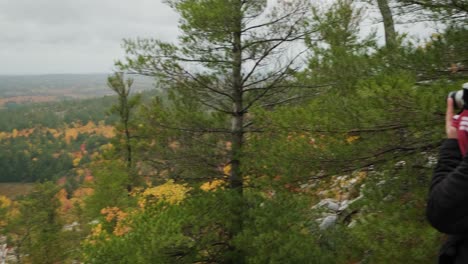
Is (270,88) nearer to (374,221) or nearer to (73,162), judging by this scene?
(374,221)

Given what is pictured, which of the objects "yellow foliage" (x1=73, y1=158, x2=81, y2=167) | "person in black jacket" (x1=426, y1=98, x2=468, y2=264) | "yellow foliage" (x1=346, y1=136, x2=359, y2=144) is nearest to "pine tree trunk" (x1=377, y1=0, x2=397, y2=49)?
"yellow foliage" (x1=346, y1=136, x2=359, y2=144)

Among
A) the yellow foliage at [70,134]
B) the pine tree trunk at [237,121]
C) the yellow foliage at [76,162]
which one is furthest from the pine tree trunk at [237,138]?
the yellow foliage at [70,134]

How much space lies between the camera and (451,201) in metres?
1.32

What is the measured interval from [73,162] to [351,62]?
224 ft

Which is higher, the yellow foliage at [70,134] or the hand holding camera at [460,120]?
the hand holding camera at [460,120]

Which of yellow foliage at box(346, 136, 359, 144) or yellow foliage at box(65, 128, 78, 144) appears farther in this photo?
yellow foliage at box(65, 128, 78, 144)

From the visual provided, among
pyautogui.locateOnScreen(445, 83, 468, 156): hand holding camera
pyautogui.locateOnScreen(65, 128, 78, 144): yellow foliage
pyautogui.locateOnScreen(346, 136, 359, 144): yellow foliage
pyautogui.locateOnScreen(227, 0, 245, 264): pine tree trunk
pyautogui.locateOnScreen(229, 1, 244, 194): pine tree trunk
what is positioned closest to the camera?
pyautogui.locateOnScreen(445, 83, 468, 156): hand holding camera

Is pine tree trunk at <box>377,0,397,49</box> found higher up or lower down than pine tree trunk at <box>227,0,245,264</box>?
higher up

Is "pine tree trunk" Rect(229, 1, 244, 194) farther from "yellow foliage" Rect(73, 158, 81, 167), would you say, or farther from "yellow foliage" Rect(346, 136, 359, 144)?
"yellow foliage" Rect(73, 158, 81, 167)

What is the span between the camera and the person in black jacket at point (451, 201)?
4.27 feet

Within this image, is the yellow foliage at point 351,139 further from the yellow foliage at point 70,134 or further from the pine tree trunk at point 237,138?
the yellow foliage at point 70,134

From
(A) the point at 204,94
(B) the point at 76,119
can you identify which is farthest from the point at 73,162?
(A) the point at 204,94

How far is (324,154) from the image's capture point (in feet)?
11.9

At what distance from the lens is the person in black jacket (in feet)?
4.27
